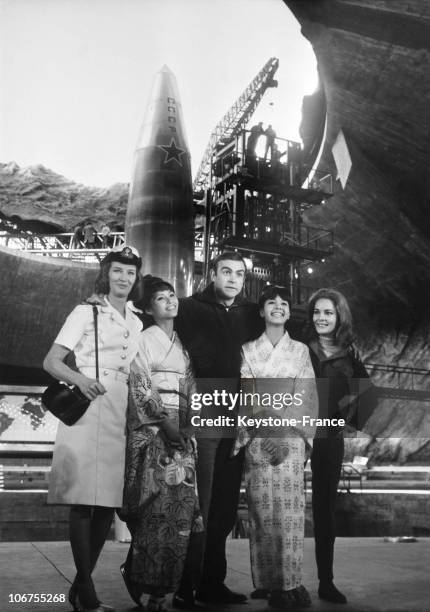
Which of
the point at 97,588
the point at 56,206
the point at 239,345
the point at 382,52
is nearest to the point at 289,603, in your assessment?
the point at 97,588

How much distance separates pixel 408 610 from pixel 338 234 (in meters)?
9.14

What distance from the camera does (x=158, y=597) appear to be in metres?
2.36

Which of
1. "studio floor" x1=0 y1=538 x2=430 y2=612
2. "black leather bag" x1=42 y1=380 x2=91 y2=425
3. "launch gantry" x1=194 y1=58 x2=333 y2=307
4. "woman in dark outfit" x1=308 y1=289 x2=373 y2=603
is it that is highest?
"launch gantry" x1=194 y1=58 x2=333 y2=307

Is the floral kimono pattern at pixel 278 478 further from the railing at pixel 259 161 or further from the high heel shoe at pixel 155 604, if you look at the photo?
the railing at pixel 259 161

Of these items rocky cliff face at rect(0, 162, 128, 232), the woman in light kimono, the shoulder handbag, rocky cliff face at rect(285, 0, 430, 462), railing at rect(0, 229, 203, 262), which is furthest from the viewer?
rocky cliff face at rect(0, 162, 128, 232)

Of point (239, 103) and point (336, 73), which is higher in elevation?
point (336, 73)

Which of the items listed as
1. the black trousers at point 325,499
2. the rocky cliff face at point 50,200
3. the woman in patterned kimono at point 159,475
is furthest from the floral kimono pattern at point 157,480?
the rocky cliff face at point 50,200

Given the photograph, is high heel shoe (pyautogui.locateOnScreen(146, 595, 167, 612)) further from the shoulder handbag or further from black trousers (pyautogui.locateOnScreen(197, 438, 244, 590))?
the shoulder handbag

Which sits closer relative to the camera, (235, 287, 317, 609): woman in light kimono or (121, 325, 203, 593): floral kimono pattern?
(121, 325, 203, 593): floral kimono pattern

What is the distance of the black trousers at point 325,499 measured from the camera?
2.67 metres

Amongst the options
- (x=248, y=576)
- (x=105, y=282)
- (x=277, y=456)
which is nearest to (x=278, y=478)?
(x=277, y=456)

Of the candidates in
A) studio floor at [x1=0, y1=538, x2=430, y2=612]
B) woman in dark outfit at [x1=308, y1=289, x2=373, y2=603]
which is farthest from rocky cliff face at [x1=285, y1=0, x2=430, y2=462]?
woman in dark outfit at [x1=308, y1=289, x2=373, y2=603]

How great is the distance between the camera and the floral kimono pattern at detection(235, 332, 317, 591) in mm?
2596

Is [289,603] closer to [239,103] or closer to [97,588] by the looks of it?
[97,588]
